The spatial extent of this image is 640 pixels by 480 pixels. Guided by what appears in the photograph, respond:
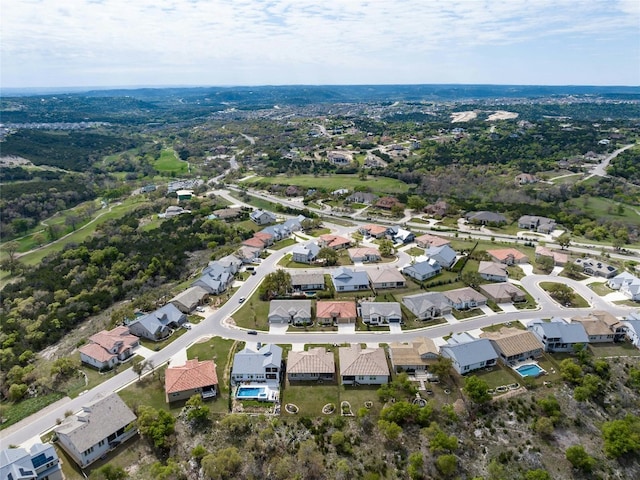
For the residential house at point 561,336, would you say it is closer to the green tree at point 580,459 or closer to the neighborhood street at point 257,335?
the neighborhood street at point 257,335

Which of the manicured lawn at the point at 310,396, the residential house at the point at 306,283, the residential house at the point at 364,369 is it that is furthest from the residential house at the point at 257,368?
the residential house at the point at 306,283

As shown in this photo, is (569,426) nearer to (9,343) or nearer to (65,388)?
(65,388)

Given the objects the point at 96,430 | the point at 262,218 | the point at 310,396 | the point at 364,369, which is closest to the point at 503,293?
the point at 364,369

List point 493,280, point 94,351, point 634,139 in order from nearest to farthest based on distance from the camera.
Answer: point 94,351, point 493,280, point 634,139

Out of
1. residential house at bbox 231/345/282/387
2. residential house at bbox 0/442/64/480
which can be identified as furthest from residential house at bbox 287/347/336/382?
residential house at bbox 0/442/64/480

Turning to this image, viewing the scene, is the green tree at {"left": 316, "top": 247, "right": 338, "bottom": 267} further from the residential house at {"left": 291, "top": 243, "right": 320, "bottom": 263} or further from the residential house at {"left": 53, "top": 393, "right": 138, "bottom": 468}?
the residential house at {"left": 53, "top": 393, "right": 138, "bottom": 468}

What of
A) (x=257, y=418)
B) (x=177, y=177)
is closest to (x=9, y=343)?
(x=257, y=418)
